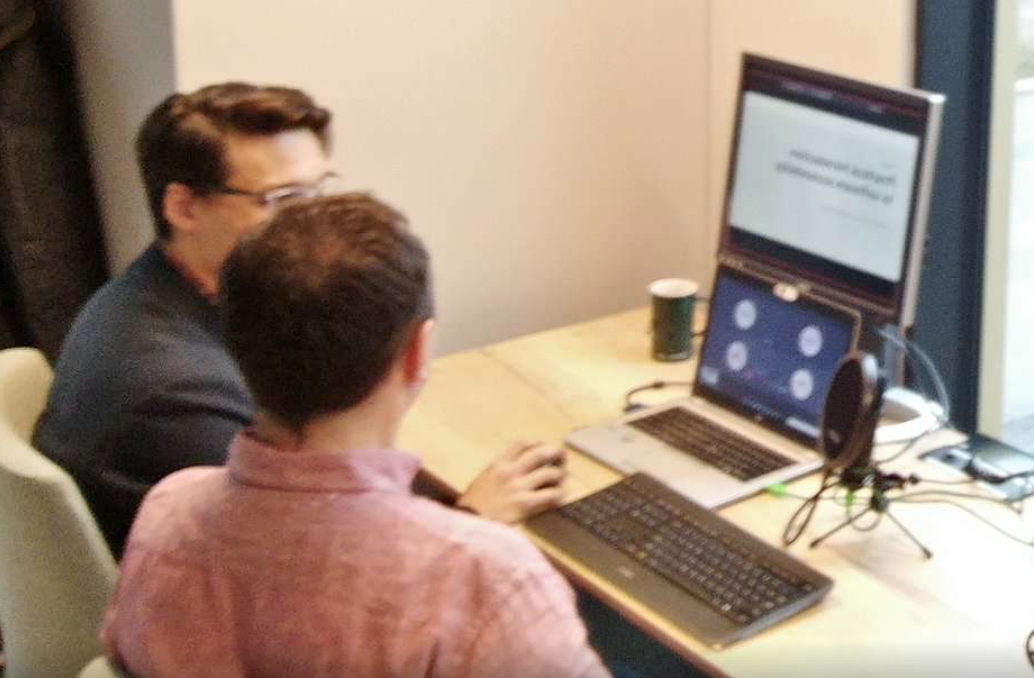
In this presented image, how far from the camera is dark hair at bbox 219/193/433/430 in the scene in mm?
1132

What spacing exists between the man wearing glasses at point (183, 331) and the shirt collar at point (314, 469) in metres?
0.48

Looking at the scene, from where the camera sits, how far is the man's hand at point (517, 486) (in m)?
1.71

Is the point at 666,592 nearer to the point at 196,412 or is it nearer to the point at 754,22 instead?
the point at 196,412

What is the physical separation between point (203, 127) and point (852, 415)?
95cm

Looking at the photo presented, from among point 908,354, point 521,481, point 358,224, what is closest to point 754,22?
point 908,354

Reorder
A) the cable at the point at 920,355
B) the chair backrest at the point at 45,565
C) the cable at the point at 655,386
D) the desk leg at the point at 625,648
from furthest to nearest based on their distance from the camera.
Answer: the desk leg at the point at 625,648, the cable at the point at 655,386, the cable at the point at 920,355, the chair backrest at the point at 45,565

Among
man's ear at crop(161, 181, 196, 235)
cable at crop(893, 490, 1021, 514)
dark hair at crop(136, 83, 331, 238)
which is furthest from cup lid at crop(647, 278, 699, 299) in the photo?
man's ear at crop(161, 181, 196, 235)

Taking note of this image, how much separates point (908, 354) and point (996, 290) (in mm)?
293

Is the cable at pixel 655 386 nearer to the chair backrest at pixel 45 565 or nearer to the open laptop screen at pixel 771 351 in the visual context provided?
the open laptop screen at pixel 771 351

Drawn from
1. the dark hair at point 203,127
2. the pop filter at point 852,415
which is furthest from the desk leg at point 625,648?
the dark hair at point 203,127

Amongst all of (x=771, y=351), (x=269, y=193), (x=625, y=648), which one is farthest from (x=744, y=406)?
(x=269, y=193)

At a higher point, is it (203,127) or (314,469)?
(203,127)

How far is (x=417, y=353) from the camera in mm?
1213

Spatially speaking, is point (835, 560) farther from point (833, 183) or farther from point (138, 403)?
point (138, 403)
